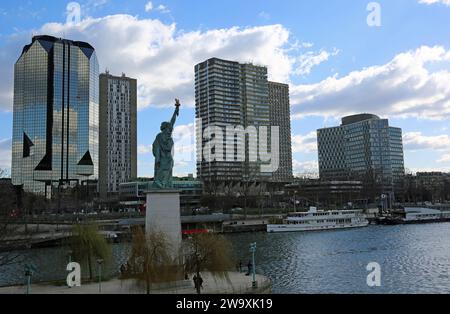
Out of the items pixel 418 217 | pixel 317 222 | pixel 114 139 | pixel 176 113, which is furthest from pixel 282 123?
pixel 176 113

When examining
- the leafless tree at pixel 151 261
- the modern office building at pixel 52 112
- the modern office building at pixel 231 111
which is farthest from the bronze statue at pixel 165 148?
the modern office building at pixel 231 111

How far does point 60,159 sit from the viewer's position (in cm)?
13525

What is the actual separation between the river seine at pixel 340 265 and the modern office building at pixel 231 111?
8474cm

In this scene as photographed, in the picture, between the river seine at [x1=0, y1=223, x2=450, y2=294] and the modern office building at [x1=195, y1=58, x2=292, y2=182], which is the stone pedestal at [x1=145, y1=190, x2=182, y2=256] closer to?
the river seine at [x1=0, y1=223, x2=450, y2=294]

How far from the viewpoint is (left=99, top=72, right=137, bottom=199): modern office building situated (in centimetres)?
18875

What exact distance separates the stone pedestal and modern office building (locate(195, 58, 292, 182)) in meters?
113

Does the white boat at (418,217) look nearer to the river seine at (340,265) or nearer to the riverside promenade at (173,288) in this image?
the river seine at (340,265)

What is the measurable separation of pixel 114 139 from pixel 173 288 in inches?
6865

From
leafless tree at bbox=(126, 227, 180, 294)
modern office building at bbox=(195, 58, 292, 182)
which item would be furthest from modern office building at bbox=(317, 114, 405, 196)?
leafless tree at bbox=(126, 227, 180, 294)

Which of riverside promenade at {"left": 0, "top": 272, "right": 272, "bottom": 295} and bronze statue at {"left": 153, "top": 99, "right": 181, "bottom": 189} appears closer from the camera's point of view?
riverside promenade at {"left": 0, "top": 272, "right": 272, "bottom": 295}

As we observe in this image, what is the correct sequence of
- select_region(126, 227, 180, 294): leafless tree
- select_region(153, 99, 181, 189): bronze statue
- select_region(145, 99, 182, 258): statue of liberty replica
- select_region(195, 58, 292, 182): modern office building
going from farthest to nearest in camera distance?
select_region(195, 58, 292, 182): modern office building → select_region(153, 99, 181, 189): bronze statue → select_region(145, 99, 182, 258): statue of liberty replica → select_region(126, 227, 180, 294): leafless tree
